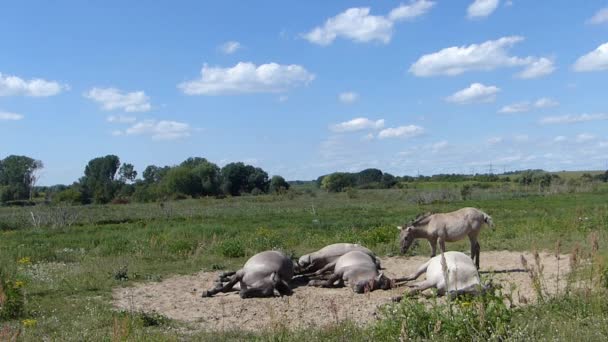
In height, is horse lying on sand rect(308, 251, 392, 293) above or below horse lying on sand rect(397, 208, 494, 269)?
below

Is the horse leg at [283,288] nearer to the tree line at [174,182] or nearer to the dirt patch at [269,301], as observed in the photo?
the dirt patch at [269,301]

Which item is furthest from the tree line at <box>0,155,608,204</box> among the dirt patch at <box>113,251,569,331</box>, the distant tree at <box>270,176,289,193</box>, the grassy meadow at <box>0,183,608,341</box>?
the dirt patch at <box>113,251,569,331</box>

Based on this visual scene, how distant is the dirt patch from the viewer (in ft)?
26.2

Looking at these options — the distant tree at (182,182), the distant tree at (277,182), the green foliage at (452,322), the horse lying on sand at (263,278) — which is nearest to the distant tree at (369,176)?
the distant tree at (277,182)

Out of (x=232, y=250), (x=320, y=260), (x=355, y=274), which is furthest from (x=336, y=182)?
(x=355, y=274)

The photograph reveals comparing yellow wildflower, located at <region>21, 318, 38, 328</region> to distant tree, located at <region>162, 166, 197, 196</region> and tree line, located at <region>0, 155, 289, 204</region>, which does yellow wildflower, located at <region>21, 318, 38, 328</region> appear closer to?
tree line, located at <region>0, 155, 289, 204</region>

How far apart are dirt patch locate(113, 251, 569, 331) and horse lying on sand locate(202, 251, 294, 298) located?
18cm

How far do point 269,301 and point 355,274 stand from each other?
1845 mm

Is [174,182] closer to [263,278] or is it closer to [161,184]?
[161,184]

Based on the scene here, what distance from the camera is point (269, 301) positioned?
31.4 ft

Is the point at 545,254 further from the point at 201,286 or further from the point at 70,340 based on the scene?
the point at 70,340

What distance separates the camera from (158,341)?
5.97 meters

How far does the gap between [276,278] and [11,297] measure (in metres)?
4.32

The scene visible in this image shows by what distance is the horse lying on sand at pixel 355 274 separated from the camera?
33.2ft
